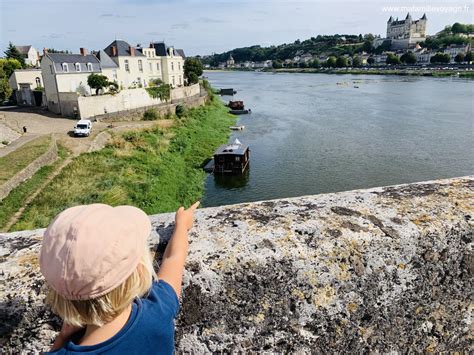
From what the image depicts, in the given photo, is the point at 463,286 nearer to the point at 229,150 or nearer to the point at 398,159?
the point at 229,150

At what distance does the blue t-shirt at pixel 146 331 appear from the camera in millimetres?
1306

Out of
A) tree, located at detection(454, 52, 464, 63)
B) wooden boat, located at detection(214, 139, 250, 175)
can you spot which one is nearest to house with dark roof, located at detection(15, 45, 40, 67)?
wooden boat, located at detection(214, 139, 250, 175)

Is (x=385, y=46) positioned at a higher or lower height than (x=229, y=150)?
higher

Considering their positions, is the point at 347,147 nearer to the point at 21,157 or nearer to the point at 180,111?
the point at 180,111

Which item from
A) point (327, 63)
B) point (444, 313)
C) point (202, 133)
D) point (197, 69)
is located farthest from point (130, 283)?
point (327, 63)

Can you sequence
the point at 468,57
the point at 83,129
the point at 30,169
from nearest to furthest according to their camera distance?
the point at 30,169, the point at 83,129, the point at 468,57

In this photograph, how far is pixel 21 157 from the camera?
2181 cm

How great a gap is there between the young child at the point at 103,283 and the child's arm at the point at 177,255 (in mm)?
172

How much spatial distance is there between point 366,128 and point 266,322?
42.7m

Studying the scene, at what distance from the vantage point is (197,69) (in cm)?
6781

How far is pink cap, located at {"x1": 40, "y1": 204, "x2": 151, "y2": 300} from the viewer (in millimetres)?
1241

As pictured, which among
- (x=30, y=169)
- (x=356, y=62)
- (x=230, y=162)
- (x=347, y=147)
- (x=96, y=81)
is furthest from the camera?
(x=356, y=62)

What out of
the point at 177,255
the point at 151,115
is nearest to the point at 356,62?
the point at 151,115

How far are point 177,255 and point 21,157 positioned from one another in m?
23.6
